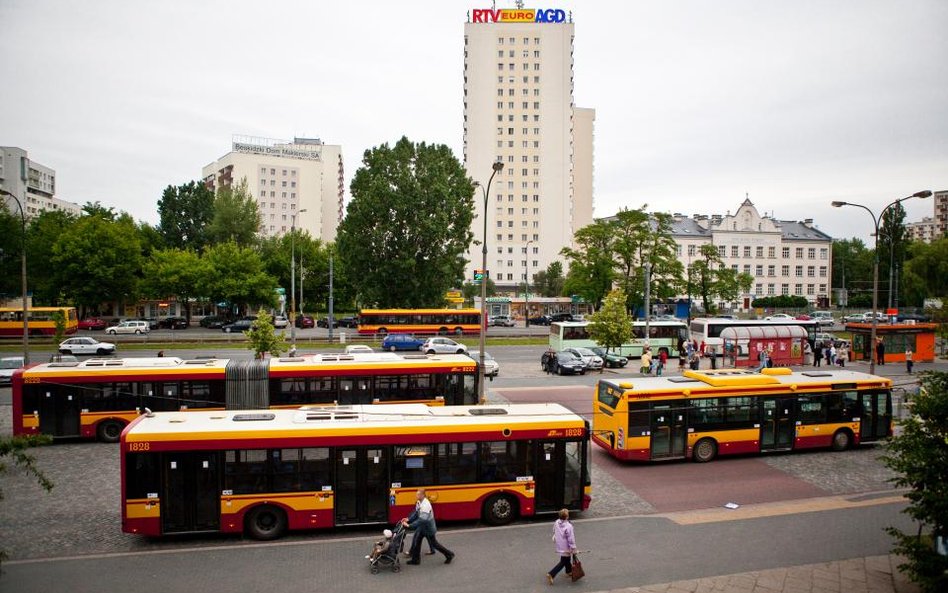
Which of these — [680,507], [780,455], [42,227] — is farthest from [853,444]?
[42,227]

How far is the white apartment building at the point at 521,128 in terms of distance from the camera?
106188 mm

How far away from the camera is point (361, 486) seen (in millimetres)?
12781

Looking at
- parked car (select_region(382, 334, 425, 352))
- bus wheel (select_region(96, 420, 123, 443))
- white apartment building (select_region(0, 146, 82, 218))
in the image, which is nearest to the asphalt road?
bus wheel (select_region(96, 420, 123, 443))

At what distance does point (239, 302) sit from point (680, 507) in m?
58.3

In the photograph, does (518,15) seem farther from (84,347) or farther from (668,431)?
(668,431)

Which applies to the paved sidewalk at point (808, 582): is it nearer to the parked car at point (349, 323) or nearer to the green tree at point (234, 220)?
the parked car at point (349, 323)

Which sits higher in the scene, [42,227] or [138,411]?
[42,227]

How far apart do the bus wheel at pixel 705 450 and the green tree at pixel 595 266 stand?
41894 mm

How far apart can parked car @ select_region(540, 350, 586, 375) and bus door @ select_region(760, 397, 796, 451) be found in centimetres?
1673

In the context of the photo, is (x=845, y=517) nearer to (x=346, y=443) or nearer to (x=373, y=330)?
(x=346, y=443)

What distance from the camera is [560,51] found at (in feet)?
349

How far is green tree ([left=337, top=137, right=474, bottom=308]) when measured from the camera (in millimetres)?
52719

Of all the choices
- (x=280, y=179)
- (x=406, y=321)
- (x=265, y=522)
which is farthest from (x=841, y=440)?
(x=280, y=179)

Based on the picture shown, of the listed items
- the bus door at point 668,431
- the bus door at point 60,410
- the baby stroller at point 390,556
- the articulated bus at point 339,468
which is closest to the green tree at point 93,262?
the bus door at point 60,410
